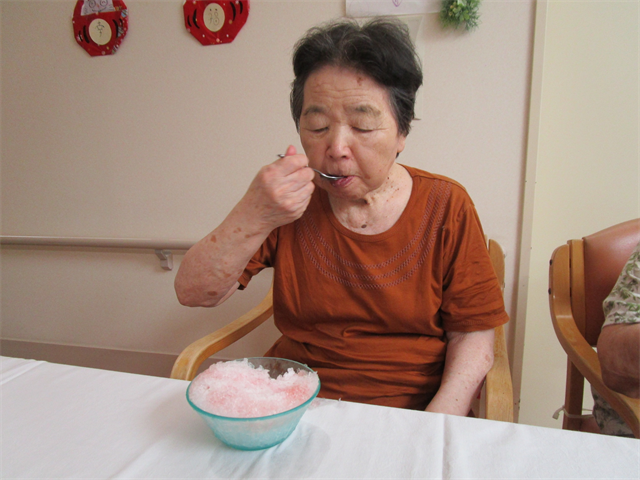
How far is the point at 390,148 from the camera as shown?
0.94 m

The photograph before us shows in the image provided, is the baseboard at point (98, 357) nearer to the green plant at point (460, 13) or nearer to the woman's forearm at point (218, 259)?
the woman's forearm at point (218, 259)

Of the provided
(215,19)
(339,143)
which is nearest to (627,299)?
(339,143)

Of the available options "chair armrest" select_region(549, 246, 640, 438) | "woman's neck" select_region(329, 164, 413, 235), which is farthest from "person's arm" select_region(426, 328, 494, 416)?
"woman's neck" select_region(329, 164, 413, 235)

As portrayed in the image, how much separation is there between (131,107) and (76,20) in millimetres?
490

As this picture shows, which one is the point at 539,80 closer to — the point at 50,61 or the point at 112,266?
the point at 112,266

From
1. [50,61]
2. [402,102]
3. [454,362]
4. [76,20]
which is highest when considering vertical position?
[76,20]

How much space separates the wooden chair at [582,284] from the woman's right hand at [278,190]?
2.56ft

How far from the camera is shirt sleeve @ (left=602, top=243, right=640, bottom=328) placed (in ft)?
2.63

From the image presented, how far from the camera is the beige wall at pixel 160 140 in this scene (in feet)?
5.10

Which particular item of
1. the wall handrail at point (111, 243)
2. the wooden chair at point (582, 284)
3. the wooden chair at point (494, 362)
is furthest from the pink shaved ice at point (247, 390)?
the wall handrail at point (111, 243)

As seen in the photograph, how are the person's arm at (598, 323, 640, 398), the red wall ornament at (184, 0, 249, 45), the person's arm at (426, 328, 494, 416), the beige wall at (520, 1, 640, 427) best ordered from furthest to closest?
the red wall ornament at (184, 0, 249, 45), the beige wall at (520, 1, 640, 427), the person's arm at (426, 328, 494, 416), the person's arm at (598, 323, 640, 398)

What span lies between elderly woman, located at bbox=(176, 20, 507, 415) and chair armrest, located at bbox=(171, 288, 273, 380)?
5.0 inches

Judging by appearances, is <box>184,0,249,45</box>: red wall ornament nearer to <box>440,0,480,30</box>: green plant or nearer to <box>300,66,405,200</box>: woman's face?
<box>440,0,480,30</box>: green plant

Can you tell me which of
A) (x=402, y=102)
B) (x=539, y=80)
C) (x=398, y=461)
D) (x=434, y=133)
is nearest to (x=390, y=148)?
(x=402, y=102)
